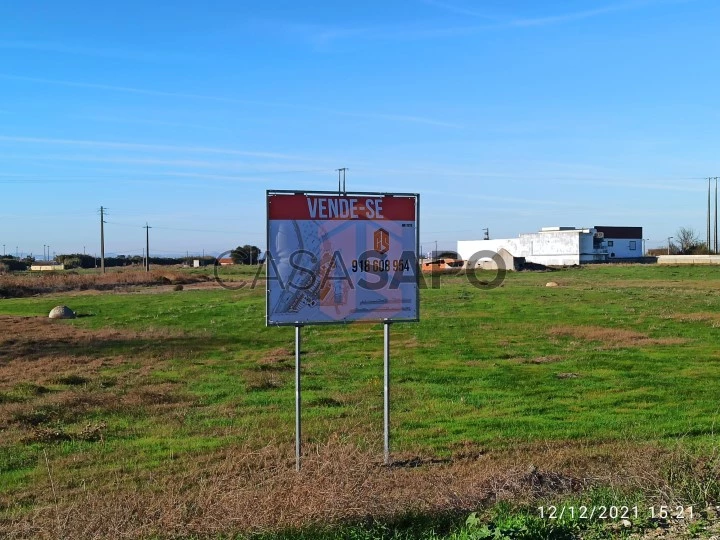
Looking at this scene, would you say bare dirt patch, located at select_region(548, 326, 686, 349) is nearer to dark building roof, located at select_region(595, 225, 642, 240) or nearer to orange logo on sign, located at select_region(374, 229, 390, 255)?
orange logo on sign, located at select_region(374, 229, 390, 255)

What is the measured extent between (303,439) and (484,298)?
1206 inches

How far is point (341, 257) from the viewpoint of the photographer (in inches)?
339

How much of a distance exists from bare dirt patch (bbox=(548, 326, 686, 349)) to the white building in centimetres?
7719

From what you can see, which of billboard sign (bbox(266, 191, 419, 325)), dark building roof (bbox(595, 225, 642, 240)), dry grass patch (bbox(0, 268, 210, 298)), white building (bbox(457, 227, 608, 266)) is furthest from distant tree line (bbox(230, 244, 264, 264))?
billboard sign (bbox(266, 191, 419, 325))

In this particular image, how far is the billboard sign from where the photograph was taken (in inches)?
330

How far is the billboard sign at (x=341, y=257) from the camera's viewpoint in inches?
330

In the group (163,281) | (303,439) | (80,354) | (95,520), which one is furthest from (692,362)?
(163,281)

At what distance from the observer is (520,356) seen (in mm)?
18422

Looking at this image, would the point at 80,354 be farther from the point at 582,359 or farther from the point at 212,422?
the point at 582,359

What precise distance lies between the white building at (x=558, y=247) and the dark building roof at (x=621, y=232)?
4.62 m

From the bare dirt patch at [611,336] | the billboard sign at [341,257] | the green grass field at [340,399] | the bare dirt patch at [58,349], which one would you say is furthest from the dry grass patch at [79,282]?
the billboard sign at [341,257]
